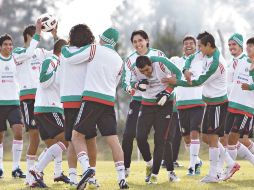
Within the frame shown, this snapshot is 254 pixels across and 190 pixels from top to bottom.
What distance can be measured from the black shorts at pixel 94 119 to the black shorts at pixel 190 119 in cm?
462

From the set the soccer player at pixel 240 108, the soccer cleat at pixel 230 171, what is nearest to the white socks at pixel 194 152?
the soccer player at pixel 240 108

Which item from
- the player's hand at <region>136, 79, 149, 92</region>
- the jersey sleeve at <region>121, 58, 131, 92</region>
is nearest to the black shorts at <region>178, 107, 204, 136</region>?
the jersey sleeve at <region>121, 58, 131, 92</region>

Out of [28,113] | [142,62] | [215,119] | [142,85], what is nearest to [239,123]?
[215,119]

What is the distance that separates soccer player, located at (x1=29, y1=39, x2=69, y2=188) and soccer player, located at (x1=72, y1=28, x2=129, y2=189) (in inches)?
37.5

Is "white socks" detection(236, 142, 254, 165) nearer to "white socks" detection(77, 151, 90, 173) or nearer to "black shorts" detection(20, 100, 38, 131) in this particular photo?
"black shorts" detection(20, 100, 38, 131)

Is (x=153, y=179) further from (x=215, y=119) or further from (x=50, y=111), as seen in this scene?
(x=50, y=111)

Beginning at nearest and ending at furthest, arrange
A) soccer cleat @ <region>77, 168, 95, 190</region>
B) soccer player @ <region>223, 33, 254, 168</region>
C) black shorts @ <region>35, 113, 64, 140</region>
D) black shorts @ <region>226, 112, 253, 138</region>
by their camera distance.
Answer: soccer cleat @ <region>77, 168, 95, 190</region> < black shorts @ <region>35, 113, 64, 140</region> < black shorts @ <region>226, 112, 253, 138</region> < soccer player @ <region>223, 33, 254, 168</region>

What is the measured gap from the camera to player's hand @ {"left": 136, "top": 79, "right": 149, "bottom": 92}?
1202cm

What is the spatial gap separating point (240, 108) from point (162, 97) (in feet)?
8.08

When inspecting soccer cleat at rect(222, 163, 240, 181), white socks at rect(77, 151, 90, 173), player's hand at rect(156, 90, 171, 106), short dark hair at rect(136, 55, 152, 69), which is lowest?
soccer cleat at rect(222, 163, 240, 181)

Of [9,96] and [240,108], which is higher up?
[9,96]

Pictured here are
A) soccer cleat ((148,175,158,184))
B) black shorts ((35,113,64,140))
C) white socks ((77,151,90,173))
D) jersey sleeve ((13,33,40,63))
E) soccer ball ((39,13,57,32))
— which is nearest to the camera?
white socks ((77,151,90,173))

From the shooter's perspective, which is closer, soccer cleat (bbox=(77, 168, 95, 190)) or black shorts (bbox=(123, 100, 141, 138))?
soccer cleat (bbox=(77, 168, 95, 190))

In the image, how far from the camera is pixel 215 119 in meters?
12.4
